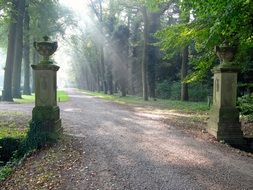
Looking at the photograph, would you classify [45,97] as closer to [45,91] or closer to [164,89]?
[45,91]

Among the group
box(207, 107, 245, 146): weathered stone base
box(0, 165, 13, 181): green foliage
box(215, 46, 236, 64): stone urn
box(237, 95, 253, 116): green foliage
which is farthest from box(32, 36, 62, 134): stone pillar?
box(237, 95, 253, 116): green foliage

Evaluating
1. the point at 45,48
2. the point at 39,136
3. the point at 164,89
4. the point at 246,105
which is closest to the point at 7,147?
the point at 39,136

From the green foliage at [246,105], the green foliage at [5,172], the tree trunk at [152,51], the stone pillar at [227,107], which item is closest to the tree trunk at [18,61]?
the tree trunk at [152,51]

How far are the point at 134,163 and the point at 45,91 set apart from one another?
13.0ft

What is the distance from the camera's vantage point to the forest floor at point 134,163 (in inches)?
265

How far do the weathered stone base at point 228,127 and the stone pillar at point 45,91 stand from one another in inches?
193

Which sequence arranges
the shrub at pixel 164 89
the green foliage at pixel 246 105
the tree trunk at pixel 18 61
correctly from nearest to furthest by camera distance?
1. the green foliage at pixel 246 105
2. the tree trunk at pixel 18 61
3. the shrub at pixel 164 89

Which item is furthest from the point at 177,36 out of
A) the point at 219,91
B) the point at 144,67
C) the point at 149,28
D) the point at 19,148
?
the point at 149,28

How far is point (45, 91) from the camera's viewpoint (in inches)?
413

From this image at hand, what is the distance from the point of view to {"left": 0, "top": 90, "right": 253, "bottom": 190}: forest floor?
22.1 feet

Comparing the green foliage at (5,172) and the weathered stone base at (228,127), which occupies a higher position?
the weathered stone base at (228,127)

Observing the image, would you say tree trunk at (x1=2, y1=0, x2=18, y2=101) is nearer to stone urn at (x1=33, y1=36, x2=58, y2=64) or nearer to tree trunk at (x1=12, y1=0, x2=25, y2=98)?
tree trunk at (x1=12, y1=0, x2=25, y2=98)

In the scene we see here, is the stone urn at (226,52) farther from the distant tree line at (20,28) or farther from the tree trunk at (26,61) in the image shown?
the tree trunk at (26,61)

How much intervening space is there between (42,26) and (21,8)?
7958 mm
